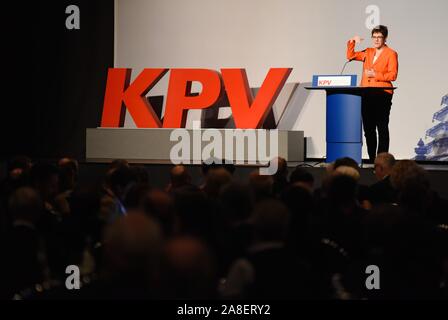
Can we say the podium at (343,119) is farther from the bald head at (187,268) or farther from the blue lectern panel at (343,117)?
the bald head at (187,268)

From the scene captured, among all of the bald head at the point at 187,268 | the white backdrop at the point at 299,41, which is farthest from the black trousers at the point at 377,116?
the bald head at the point at 187,268

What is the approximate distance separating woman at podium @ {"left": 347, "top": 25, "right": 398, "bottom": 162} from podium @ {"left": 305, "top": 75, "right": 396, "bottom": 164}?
0.35ft

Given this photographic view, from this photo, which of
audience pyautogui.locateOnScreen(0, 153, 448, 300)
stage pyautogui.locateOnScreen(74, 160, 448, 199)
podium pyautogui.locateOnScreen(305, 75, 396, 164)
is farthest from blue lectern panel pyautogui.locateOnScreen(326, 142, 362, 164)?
audience pyautogui.locateOnScreen(0, 153, 448, 300)

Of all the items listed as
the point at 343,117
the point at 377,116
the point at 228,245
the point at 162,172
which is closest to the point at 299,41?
the point at 377,116

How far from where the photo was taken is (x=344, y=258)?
2953 millimetres

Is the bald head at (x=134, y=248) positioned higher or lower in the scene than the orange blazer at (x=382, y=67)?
lower

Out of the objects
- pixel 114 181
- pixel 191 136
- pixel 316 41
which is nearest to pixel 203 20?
pixel 316 41

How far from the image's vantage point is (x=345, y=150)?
22.4 feet

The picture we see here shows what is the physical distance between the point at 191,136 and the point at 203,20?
6.80ft

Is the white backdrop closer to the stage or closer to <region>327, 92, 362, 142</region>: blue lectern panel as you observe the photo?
the stage

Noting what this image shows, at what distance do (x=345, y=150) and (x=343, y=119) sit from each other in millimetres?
277

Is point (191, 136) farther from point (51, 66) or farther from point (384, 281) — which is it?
point (384, 281)

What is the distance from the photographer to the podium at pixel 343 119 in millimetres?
6742

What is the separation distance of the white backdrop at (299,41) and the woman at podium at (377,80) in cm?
176
